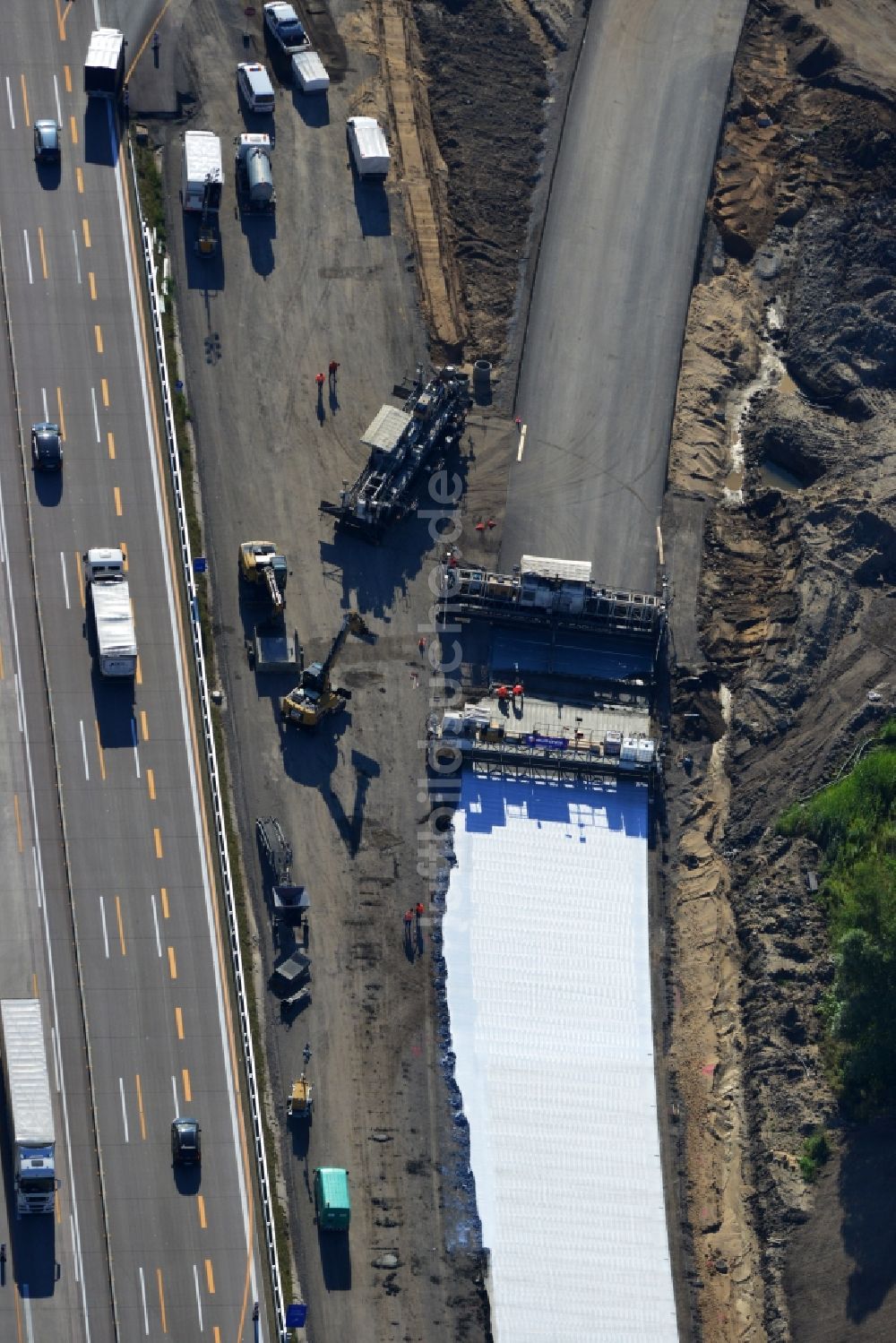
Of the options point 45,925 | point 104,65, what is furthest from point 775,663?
point 104,65

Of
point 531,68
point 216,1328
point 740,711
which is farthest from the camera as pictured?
point 531,68

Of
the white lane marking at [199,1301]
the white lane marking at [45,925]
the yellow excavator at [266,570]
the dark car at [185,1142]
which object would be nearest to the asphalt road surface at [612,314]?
the yellow excavator at [266,570]

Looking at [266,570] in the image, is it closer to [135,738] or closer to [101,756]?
[135,738]

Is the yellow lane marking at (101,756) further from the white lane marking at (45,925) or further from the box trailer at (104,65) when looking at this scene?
the box trailer at (104,65)

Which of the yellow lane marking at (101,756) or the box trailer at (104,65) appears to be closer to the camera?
the yellow lane marking at (101,756)

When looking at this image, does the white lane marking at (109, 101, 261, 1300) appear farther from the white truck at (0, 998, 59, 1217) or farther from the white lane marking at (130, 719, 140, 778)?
the white truck at (0, 998, 59, 1217)

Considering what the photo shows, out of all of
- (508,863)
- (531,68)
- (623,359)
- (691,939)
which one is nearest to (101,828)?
(508,863)

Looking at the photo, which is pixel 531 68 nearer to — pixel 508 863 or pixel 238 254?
pixel 238 254
